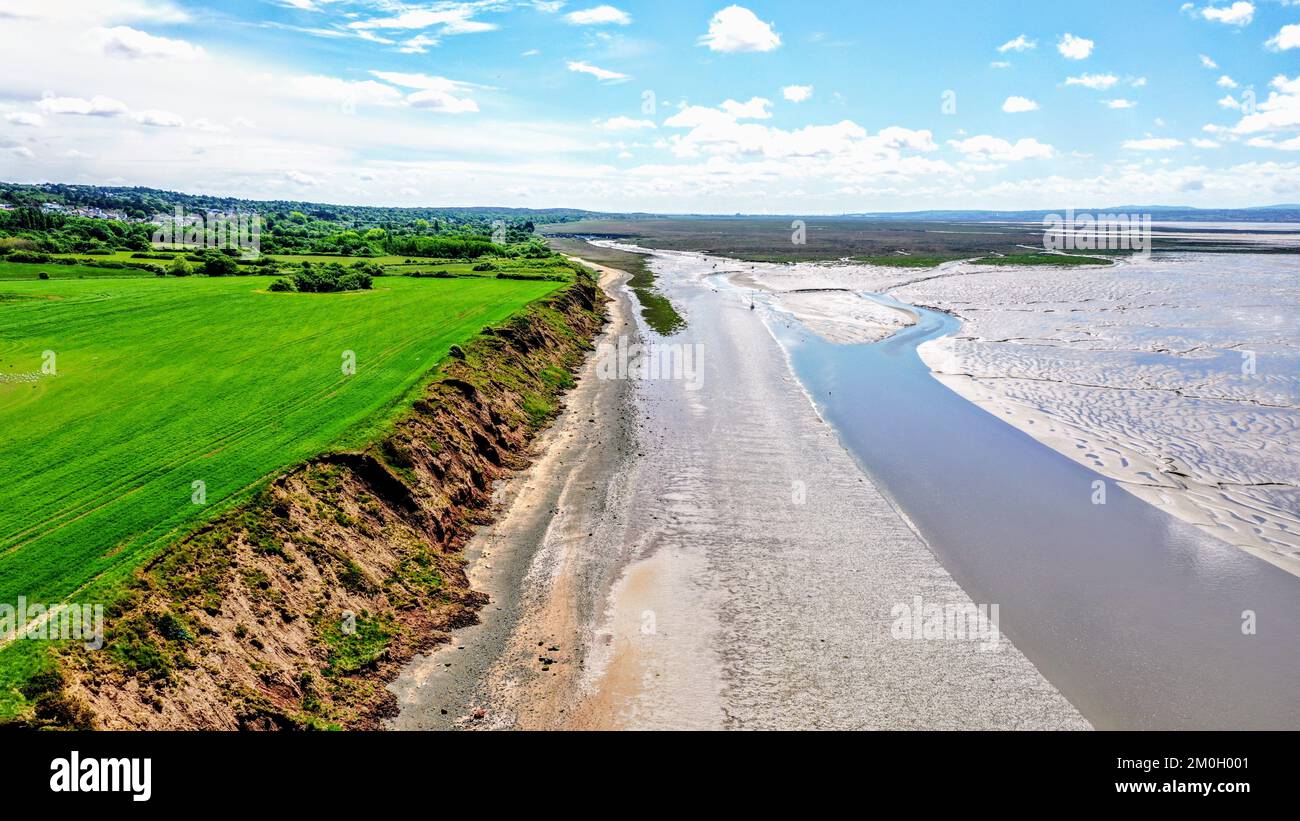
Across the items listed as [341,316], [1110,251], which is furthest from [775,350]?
[1110,251]

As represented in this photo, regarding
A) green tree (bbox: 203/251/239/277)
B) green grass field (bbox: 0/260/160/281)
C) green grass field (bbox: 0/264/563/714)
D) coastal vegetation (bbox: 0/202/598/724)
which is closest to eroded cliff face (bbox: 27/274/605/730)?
coastal vegetation (bbox: 0/202/598/724)

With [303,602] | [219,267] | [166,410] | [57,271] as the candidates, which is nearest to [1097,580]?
[303,602]

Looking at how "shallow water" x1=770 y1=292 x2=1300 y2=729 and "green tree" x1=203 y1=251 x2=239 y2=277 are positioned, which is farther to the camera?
"green tree" x1=203 y1=251 x2=239 y2=277

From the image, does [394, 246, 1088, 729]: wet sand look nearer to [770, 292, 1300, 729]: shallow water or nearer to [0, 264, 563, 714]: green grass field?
[770, 292, 1300, 729]: shallow water

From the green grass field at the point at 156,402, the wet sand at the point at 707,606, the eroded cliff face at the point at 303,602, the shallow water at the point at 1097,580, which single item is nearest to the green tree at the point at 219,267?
the green grass field at the point at 156,402
